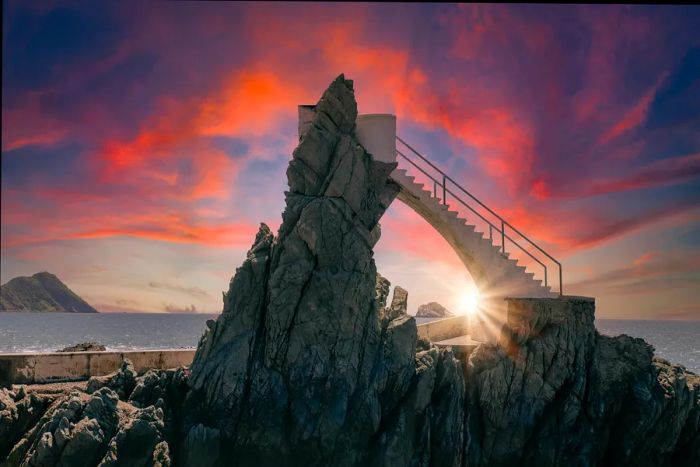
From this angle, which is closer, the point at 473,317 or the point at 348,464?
the point at 348,464

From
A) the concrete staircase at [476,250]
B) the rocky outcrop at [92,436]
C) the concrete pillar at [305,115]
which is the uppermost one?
the concrete pillar at [305,115]

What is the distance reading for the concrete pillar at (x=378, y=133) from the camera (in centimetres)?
2177

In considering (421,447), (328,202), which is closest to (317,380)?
(421,447)

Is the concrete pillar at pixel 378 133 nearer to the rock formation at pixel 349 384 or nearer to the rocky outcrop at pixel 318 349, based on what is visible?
the rock formation at pixel 349 384

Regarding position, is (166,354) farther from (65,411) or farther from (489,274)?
(489,274)

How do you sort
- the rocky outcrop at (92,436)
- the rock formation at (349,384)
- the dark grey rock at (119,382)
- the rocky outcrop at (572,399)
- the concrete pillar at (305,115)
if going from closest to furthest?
the rocky outcrop at (92,436) < the rock formation at (349,384) < the dark grey rock at (119,382) < the rocky outcrop at (572,399) < the concrete pillar at (305,115)

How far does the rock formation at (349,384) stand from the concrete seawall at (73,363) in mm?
1967

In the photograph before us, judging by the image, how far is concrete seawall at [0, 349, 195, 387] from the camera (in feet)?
62.0

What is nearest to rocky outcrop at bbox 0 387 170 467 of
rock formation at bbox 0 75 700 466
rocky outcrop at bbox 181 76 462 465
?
rock formation at bbox 0 75 700 466

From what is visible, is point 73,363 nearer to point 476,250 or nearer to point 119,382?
point 119,382

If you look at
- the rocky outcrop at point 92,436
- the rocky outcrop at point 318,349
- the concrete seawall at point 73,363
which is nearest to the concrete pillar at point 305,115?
the rocky outcrop at point 318,349

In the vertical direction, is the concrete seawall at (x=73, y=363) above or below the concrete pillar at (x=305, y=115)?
below

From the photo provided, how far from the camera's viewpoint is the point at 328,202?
64.3 feet

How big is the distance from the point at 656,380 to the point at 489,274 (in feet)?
25.6
